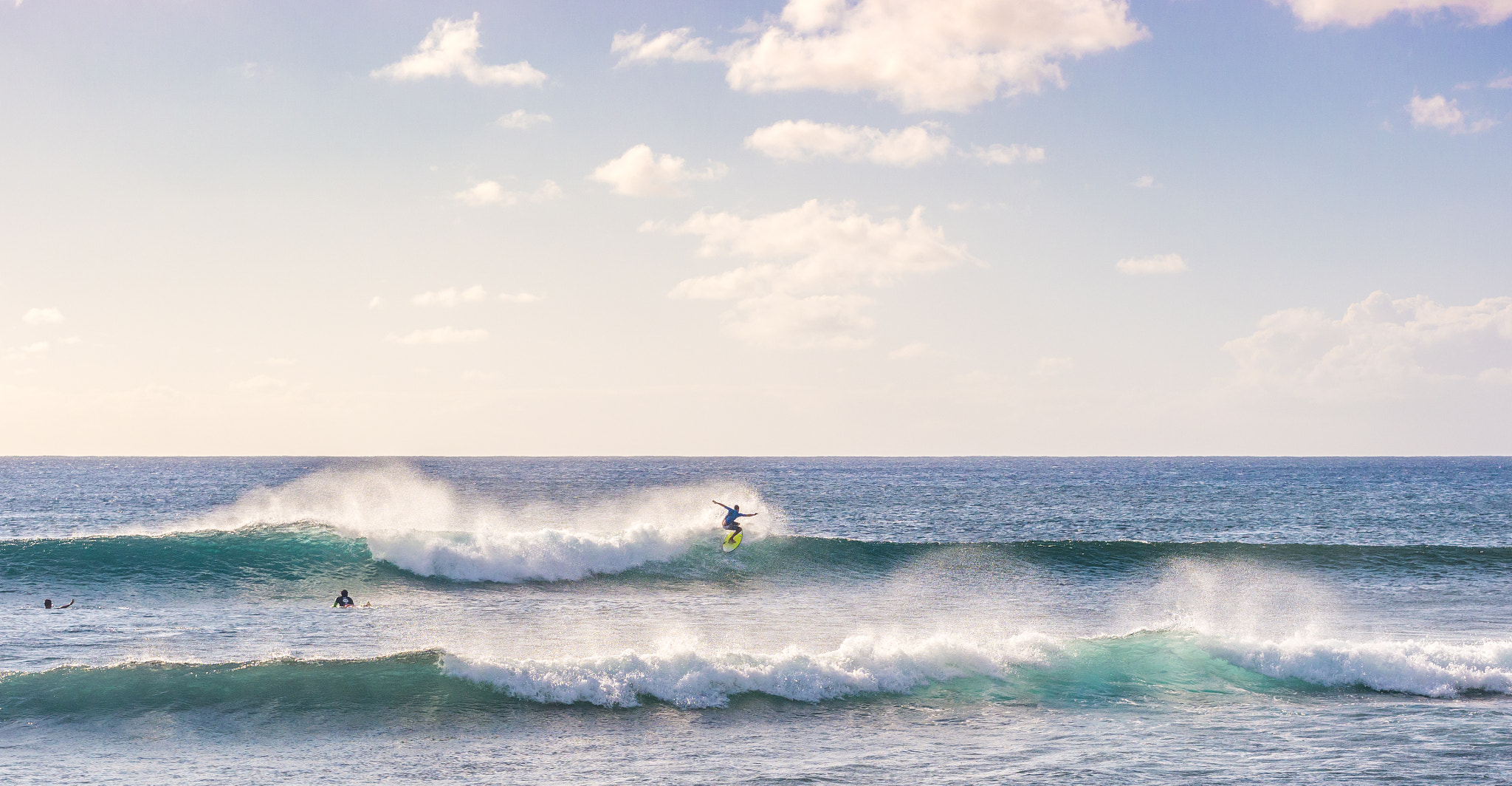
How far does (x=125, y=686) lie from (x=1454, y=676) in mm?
20578

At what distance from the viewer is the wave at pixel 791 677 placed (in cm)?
1498

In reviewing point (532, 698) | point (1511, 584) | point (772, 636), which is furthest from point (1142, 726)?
point (1511, 584)

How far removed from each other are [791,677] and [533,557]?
43.5 ft

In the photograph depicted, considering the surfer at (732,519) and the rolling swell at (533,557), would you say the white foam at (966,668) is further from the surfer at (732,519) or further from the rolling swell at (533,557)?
the rolling swell at (533,557)

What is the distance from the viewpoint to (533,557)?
27.3 metres

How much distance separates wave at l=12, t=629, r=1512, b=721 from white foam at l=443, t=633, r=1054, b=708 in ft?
0.07

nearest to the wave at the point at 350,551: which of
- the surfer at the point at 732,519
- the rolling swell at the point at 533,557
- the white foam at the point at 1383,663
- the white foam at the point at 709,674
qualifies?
the rolling swell at the point at 533,557

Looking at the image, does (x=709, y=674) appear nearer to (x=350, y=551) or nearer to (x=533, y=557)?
(x=533, y=557)

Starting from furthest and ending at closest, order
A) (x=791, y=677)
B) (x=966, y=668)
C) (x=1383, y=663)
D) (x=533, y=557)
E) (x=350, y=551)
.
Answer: (x=350, y=551) → (x=533, y=557) → (x=1383, y=663) → (x=966, y=668) → (x=791, y=677)

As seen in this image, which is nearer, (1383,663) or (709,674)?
(709,674)

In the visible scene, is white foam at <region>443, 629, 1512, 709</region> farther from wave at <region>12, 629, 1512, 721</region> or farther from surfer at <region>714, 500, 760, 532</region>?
surfer at <region>714, 500, 760, 532</region>

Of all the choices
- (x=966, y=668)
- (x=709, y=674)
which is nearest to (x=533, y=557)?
(x=709, y=674)

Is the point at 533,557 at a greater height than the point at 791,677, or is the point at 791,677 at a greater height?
the point at 533,557

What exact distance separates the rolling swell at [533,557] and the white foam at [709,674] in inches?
437
